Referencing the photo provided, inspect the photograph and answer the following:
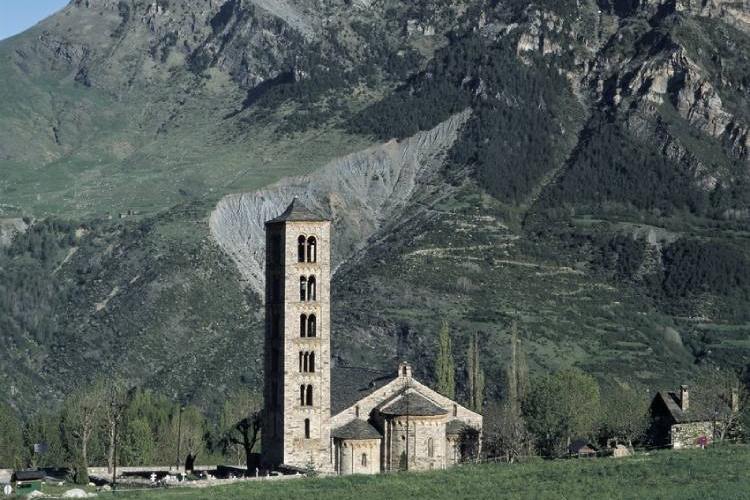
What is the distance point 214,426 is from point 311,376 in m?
53.0

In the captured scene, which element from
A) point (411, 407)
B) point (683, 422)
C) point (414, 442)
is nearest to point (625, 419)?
point (683, 422)

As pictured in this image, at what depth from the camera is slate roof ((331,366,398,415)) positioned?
12962 cm

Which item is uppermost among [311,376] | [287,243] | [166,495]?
[287,243]

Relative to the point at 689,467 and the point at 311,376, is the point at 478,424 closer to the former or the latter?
the point at 311,376

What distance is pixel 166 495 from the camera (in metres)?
104

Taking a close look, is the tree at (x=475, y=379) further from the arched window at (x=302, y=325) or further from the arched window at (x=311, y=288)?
the arched window at (x=311, y=288)

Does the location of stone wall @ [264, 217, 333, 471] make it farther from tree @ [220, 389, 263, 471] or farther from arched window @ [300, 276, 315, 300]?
A: tree @ [220, 389, 263, 471]

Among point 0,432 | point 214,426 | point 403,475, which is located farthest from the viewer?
point 214,426

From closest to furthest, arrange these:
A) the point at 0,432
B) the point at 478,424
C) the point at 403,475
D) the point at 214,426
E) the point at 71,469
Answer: the point at 403,475 → the point at 71,469 → the point at 478,424 → the point at 0,432 → the point at 214,426

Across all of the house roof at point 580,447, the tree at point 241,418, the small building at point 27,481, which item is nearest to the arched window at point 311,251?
the tree at point 241,418

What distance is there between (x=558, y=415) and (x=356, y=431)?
15.6m

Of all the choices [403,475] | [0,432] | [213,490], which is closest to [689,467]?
[403,475]

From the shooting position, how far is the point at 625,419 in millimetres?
136875

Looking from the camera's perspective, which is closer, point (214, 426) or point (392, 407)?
point (392, 407)
